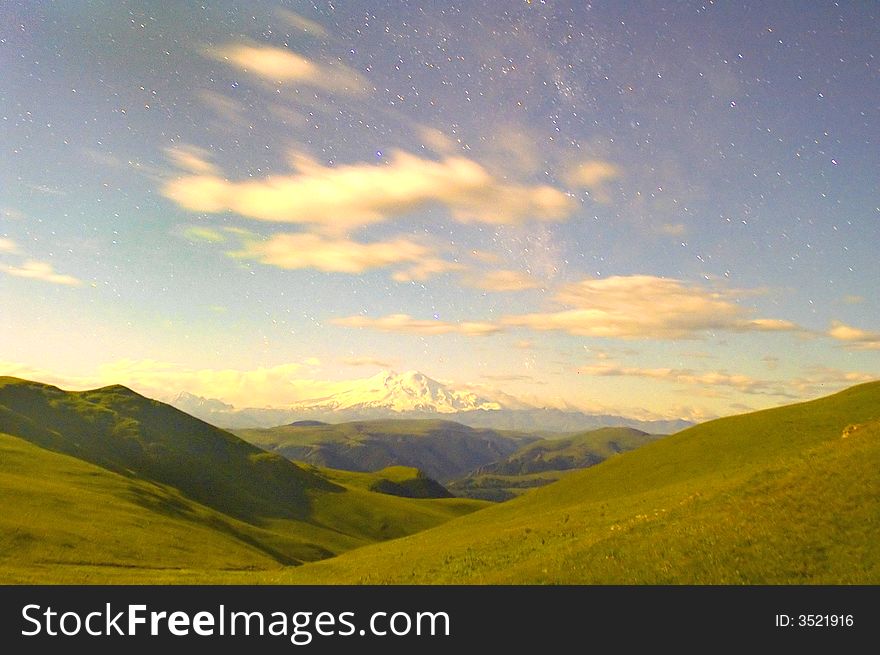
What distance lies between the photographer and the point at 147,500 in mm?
88625

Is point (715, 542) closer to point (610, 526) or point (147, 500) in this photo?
point (610, 526)

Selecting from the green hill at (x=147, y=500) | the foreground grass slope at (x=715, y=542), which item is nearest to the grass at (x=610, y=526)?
the foreground grass slope at (x=715, y=542)

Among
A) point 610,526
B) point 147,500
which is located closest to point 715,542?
point 610,526

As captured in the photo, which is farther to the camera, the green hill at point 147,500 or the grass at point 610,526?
the green hill at point 147,500

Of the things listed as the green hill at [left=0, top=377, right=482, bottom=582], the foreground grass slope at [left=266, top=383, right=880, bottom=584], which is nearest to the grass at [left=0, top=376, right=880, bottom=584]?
the foreground grass slope at [left=266, top=383, right=880, bottom=584]

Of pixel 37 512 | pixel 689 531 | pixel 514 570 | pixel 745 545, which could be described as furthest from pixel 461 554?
pixel 37 512

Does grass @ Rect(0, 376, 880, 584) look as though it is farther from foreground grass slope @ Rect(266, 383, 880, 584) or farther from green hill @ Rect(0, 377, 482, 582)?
green hill @ Rect(0, 377, 482, 582)

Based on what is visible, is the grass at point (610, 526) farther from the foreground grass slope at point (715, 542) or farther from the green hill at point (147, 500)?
the green hill at point (147, 500)

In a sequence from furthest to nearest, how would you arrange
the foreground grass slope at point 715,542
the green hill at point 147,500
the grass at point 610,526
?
the green hill at point 147,500 < the grass at point 610,526 < the foreground grass slope at point 715,542

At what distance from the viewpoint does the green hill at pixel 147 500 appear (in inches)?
2071

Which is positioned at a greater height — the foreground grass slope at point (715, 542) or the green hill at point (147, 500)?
the foreground grass slope at point (715, 542)

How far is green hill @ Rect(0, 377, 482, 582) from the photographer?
52594 mm

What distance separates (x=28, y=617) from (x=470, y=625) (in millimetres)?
15410

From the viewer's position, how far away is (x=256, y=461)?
175 metres
